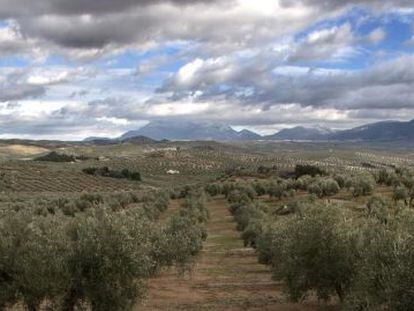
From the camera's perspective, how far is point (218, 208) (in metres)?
115

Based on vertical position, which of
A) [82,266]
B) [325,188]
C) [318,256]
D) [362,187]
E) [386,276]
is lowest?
[325,188]

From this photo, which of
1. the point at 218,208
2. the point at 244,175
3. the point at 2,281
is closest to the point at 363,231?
the point at 2,281

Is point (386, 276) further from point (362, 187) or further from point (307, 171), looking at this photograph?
point (307, 171)

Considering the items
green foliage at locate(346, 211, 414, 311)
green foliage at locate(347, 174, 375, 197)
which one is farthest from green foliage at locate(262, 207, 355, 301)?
green foliage at locate(347, 174, 375, 197)

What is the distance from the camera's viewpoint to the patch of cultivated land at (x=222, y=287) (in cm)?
4269

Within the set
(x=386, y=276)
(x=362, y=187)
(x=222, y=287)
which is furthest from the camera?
(x=362, y=187)

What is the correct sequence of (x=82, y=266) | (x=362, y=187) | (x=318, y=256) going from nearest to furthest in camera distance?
(x=82, y=266) → (x=318, y=256) → (x=362, y=187)

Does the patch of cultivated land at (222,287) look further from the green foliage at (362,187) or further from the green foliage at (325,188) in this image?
the green foliage at (325,188)

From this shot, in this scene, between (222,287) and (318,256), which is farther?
(222,287)

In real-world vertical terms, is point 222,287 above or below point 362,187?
below

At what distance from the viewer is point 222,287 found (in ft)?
164

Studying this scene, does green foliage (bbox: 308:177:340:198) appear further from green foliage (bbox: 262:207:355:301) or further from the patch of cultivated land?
green foliage (bbox: 262:207:355:301)

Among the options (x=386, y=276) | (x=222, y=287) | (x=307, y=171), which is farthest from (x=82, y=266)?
(x=307, y=171)

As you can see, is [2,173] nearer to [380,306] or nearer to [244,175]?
[244,175]
